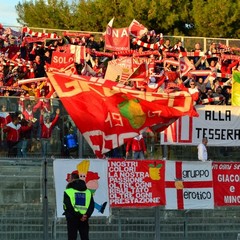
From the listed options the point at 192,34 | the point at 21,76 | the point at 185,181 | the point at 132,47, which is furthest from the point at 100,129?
the point at 192,34

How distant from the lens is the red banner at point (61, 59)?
84.4 feet

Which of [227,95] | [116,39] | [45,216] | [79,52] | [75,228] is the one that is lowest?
[75,228]

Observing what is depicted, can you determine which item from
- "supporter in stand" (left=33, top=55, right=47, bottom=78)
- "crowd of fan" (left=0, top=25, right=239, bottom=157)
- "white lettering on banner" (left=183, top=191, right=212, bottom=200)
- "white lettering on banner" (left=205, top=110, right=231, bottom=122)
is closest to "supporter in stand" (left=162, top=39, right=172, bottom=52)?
"crowd of fan" (left=0, top=25, right=239, bottom=157)

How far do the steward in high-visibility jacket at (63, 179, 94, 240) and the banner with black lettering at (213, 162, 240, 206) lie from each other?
4.62 meters

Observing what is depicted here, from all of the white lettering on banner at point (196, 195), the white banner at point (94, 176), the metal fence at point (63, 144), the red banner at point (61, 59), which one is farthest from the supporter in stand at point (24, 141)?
the red banner at point (61, 59)

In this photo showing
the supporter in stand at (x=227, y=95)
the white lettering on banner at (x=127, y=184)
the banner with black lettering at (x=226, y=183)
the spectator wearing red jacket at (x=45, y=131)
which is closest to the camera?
the white lettering on banner at (x=127, y=184)

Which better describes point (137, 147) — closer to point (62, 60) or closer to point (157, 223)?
point (157, 223)

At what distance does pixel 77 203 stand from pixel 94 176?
2.74m

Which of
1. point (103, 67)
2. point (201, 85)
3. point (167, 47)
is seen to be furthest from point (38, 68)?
point (167, 47)

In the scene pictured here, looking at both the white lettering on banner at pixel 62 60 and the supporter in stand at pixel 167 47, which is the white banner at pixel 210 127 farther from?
the supporter in stand at pixel 167 47

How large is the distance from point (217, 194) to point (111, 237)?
2.72 meters

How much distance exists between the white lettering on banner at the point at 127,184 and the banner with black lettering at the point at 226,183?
5.56 ft

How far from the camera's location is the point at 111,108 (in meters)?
19.0

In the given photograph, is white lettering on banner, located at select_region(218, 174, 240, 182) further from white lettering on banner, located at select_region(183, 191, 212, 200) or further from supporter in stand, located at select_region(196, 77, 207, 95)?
supporter in stand, located at select_region(196, 77, 207, 95)
